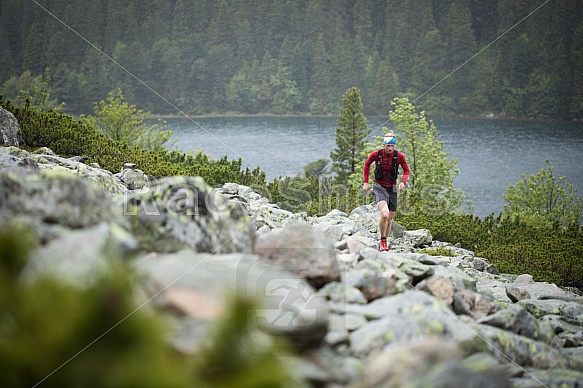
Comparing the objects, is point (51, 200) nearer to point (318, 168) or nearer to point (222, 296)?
point (222, 296)

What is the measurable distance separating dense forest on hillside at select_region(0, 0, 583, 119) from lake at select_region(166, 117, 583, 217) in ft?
38.8

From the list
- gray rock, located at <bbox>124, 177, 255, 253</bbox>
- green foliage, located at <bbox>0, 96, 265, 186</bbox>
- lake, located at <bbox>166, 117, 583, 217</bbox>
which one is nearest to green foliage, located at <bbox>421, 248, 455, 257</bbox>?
green foliage, located at <bbox>0, 96, 265, 186</bbox>

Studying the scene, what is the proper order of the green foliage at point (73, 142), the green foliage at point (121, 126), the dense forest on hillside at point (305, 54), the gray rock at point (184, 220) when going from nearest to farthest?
the gray rock at point (184, 220) → the green foliage at point (73, 142) → the green foliage at point (121, 126) → the dense forest on hillside at point (305, 54)

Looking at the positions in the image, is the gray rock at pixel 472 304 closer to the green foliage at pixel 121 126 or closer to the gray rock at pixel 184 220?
the gray rock at pixel 184 220

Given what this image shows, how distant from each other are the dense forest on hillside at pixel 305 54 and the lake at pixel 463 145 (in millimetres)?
11815

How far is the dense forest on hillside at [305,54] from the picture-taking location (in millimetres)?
133875

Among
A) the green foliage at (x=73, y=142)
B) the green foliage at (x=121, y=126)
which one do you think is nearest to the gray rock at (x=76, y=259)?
the green foliage at (x=73, y=142)

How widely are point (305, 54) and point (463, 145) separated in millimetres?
73346

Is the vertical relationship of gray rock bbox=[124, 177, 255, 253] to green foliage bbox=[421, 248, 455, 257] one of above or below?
above

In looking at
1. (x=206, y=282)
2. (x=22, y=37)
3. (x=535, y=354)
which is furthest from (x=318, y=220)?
(x=22, y=37)

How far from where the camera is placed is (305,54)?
154 metres

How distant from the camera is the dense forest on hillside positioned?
133875 mm

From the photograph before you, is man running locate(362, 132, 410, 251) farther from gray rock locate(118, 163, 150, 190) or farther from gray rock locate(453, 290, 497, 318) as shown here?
gray rock locate(118, 163, 150, 190)

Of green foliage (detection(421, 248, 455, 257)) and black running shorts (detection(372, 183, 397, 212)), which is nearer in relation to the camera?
black running shorts (detection(372, 183, 397, 212))
